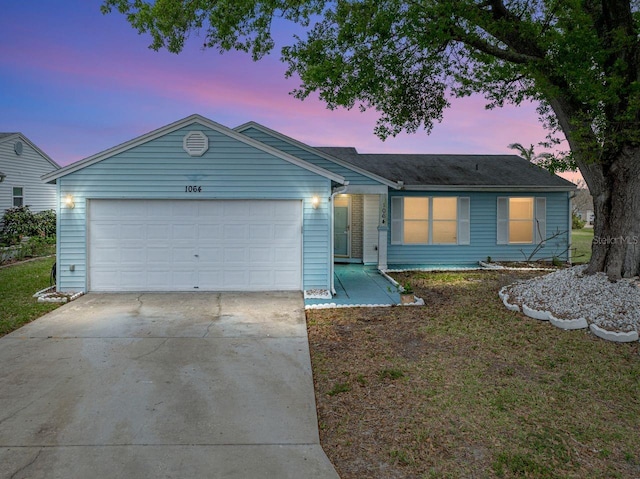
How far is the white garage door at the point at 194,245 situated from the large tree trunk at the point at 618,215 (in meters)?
6.22

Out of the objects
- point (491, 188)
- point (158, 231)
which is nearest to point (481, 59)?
point (491, 188)

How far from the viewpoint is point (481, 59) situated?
9.45 m

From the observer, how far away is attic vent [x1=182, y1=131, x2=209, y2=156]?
9.55 meters

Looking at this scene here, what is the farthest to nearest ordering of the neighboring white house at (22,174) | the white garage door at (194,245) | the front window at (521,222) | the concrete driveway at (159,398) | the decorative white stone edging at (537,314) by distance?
the neighboring white house at (22,174) → the front window at (521,222) → the white garage door at (194,245) → the decorative white stone edging at (537,314) → the concrete driveway at (159,398)

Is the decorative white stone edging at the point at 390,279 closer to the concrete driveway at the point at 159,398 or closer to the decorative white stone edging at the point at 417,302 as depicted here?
the decorative white stone edging at the point at 417,302

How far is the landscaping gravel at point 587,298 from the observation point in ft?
22.7

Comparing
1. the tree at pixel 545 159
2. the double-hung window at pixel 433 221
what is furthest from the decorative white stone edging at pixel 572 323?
the double-hung window at pixel 433 221

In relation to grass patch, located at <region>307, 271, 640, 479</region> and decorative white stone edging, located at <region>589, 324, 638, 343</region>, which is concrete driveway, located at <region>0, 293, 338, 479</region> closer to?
grass patch, located at <region>307, 271, 640, 479</region>

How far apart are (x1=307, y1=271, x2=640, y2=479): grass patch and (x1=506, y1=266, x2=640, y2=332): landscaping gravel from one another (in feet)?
1.53

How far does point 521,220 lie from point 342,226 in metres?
6.48

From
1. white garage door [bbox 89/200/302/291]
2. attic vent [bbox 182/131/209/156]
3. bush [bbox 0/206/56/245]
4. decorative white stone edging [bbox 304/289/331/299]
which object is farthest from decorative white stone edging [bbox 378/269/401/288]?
bush [bbox 0/206/56/245]

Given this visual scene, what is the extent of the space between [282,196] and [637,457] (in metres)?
7.68

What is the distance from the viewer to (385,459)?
347 cm

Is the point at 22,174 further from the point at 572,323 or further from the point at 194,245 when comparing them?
the point at 572,323
